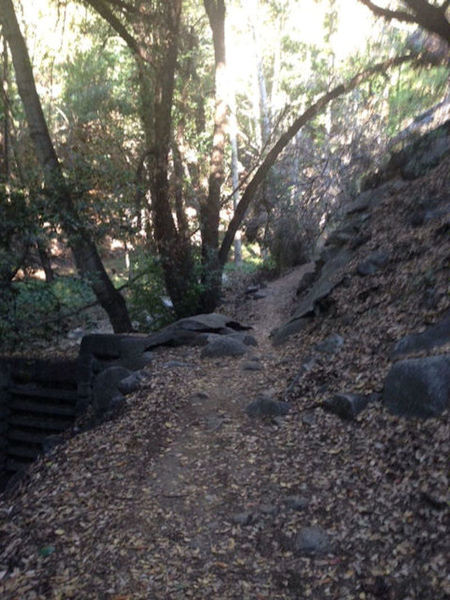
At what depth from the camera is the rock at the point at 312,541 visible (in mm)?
4293

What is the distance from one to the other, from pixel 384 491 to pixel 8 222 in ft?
21.4

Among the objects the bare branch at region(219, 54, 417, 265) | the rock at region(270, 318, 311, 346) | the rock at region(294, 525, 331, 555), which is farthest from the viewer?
the bare branch at region(219, 54, 417, 265)

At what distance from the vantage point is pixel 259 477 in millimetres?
5480

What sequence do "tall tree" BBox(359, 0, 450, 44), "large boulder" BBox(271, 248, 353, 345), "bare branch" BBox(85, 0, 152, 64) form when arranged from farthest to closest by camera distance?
"bare branch" BBox(85, 0, 152, 64), "large boulder" BBox(271, 248, 353, 345), "tall tree" BBox(359, 0, 450, 44)

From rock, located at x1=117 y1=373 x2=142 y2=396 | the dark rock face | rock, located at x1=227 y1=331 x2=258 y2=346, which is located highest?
rock, located at x1=227 y1=331 x2=258 y2=346

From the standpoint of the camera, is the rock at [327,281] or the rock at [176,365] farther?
the rock at [327,281]

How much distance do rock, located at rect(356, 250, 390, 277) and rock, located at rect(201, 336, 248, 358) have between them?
2.33 m

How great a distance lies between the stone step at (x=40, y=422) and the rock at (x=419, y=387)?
6.83 metres

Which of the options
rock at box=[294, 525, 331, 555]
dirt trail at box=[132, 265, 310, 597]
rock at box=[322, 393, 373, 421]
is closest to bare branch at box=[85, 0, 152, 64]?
dirt trail at box=[132, 265, 310, 597]

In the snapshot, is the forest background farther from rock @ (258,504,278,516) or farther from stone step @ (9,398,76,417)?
rock @ (258,504,278,516)

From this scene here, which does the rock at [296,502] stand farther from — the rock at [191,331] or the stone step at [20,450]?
the stone step at [20,450]

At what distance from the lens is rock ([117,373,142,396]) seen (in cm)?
819

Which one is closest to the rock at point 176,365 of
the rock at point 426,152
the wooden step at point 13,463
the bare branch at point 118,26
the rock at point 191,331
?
the rock at point 191,331

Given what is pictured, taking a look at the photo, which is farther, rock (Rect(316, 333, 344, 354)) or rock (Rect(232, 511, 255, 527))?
rock (Rect(316, 333, 344, 354))
